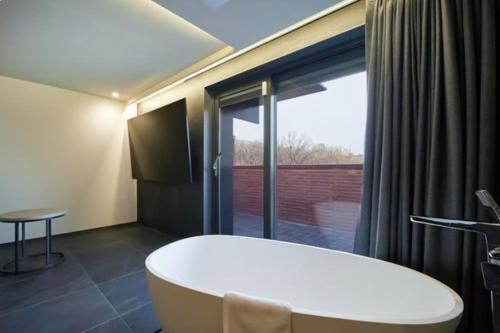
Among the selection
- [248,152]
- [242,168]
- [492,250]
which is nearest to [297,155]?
[248,152]

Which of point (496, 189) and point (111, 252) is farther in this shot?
point (111, 252)

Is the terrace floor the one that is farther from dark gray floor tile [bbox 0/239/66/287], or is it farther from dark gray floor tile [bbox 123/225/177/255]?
dark gray floor tile [bbox 0/239/66/287]

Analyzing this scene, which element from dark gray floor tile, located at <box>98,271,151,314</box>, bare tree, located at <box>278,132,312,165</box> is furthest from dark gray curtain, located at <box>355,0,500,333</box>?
dark gray floor tile, located at <box>98,271,151,314</box>

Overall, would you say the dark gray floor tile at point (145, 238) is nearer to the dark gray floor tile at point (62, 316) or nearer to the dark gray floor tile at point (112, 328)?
the dark gray floor tile at point (62, 316)

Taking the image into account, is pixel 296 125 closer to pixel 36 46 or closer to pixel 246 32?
pixel 246 32

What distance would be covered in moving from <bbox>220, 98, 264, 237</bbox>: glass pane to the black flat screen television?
481 mm

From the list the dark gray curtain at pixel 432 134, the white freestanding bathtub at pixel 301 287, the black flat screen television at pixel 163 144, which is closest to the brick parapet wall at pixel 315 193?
the dark gray curtain at pixel 432 134

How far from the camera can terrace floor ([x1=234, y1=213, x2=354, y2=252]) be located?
194 centimetres

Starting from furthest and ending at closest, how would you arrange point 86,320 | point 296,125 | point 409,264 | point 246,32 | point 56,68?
1. point 56,68
2. point 296,125
3. point 246,32
4. point 86,320
5. point 409,264

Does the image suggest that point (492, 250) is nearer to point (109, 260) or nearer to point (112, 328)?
point (112, 328)

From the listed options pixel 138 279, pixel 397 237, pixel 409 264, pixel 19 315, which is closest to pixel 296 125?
pixel 397 237

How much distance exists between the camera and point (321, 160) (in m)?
1.98

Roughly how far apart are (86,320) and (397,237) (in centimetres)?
214

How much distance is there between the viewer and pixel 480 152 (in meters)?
1.04
